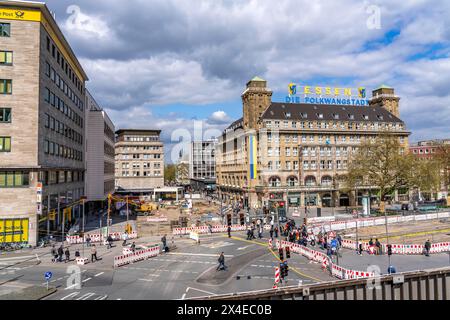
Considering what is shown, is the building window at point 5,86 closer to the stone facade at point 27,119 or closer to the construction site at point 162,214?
the stone facade at point 27,119

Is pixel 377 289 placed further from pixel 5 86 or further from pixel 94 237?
pixel 5 86

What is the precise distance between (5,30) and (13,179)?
1690cm

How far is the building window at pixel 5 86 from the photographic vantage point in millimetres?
39406

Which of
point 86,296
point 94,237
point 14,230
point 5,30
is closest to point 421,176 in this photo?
point 94,237

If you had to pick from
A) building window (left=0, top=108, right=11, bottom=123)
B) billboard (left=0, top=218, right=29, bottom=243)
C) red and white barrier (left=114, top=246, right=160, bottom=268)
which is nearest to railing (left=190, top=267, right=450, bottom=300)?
red and white barrier (left=114, top=246, right=160, bottom=268)

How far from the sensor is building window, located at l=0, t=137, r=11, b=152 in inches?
1534

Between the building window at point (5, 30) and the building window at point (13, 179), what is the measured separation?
1560 cm

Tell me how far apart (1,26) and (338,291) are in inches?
1756

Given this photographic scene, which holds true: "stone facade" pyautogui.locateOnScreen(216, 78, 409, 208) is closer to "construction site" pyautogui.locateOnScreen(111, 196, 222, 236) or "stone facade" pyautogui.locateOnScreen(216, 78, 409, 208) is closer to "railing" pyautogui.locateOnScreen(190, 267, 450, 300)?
"construction site" pyautogui.locateOnScreen(111, 196, 222, 236)

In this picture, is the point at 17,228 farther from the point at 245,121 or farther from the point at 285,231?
the point at 245,121

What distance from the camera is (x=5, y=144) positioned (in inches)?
1540

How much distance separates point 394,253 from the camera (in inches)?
1363

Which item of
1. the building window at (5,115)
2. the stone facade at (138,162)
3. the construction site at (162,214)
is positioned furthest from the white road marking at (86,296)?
the stone facade at (138,162)
